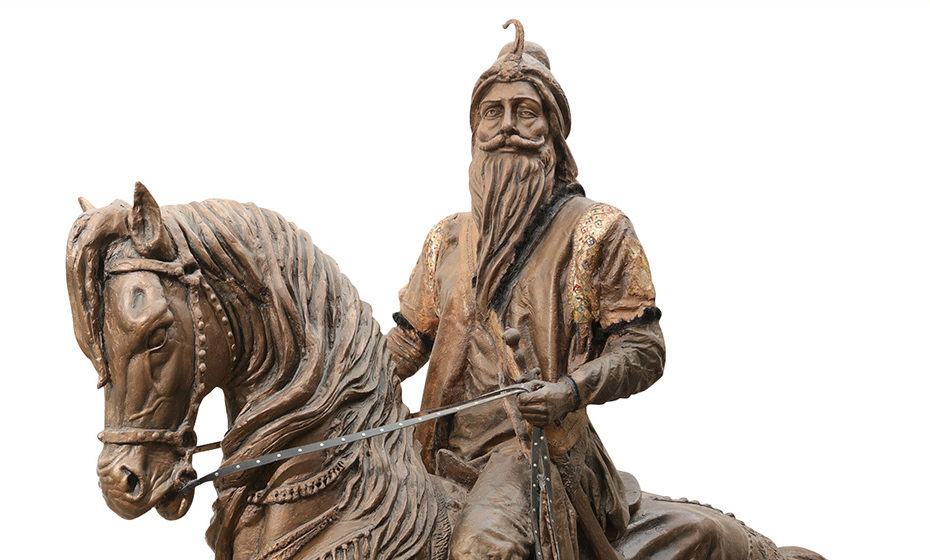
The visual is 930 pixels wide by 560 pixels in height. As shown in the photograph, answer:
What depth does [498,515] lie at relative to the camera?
404 cm

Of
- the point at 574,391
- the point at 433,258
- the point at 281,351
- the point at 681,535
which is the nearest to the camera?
the point at 281,351

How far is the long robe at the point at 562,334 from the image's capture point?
14.3ft

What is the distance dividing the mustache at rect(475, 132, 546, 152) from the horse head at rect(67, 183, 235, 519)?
1.33 metres

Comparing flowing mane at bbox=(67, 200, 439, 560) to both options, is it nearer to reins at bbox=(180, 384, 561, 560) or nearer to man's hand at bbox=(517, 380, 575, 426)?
reins at bbox=(180, 384, 561, 560)

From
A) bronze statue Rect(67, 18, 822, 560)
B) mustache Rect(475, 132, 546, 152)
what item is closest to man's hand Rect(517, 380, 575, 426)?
bronze statue Rect(67, 18, 822, 560)

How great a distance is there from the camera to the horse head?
357 centimetres

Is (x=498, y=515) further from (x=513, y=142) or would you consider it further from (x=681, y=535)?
(x=513, y=142)

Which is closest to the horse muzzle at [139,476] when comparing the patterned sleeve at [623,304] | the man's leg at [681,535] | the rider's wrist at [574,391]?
the rider's wrist at [574,391]

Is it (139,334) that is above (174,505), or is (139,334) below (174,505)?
above

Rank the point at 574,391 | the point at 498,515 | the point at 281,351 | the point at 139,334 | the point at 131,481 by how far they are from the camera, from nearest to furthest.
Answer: the point at 139,334
the point at 131,481
the point at 281,351
the point at 498,515
the point at 574,391

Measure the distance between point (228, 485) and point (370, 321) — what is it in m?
0.67

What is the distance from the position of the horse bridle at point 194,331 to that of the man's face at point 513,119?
134cm

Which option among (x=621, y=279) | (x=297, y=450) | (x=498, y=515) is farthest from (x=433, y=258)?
(x=297, y=450)

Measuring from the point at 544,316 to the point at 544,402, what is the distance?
1.54 feet
